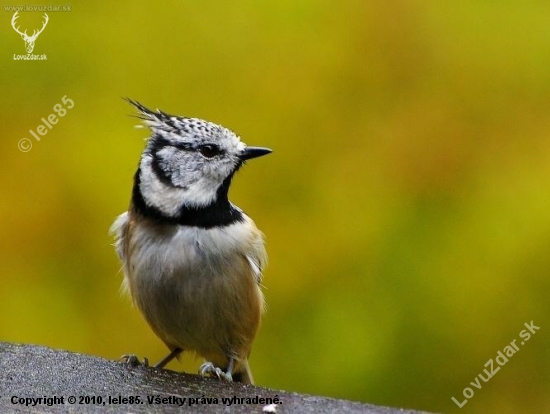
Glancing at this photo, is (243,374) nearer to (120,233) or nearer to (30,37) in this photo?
(120,233)

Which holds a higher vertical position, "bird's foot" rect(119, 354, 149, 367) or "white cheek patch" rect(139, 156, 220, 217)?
"white cheek patch" rect(139, 156, 220, 217)

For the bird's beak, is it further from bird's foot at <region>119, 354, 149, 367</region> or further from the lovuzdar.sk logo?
the lovuzdar.sk logo

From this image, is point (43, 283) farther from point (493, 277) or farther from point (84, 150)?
point (493, 277)

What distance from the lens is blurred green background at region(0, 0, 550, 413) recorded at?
6.28 m

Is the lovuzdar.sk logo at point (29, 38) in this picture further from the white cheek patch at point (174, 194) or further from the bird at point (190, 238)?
the white cheek patch at point (174, 194)

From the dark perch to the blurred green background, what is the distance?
1.89 m

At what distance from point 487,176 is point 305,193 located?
1.16m

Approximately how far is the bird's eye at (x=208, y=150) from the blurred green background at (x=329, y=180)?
891mm

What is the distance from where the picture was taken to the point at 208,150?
525cm

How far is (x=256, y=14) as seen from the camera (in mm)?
6949

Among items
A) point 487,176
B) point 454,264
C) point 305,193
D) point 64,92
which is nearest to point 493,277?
point 454,264

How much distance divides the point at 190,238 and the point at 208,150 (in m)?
0.48

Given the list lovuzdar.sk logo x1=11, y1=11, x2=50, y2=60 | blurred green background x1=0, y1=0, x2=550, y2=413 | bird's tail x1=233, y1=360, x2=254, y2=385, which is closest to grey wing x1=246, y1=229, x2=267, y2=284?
bird's tail x1=233, y1=360, x2=254, y2=385

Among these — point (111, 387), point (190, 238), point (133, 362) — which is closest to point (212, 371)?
Answer: point (133, 362)
